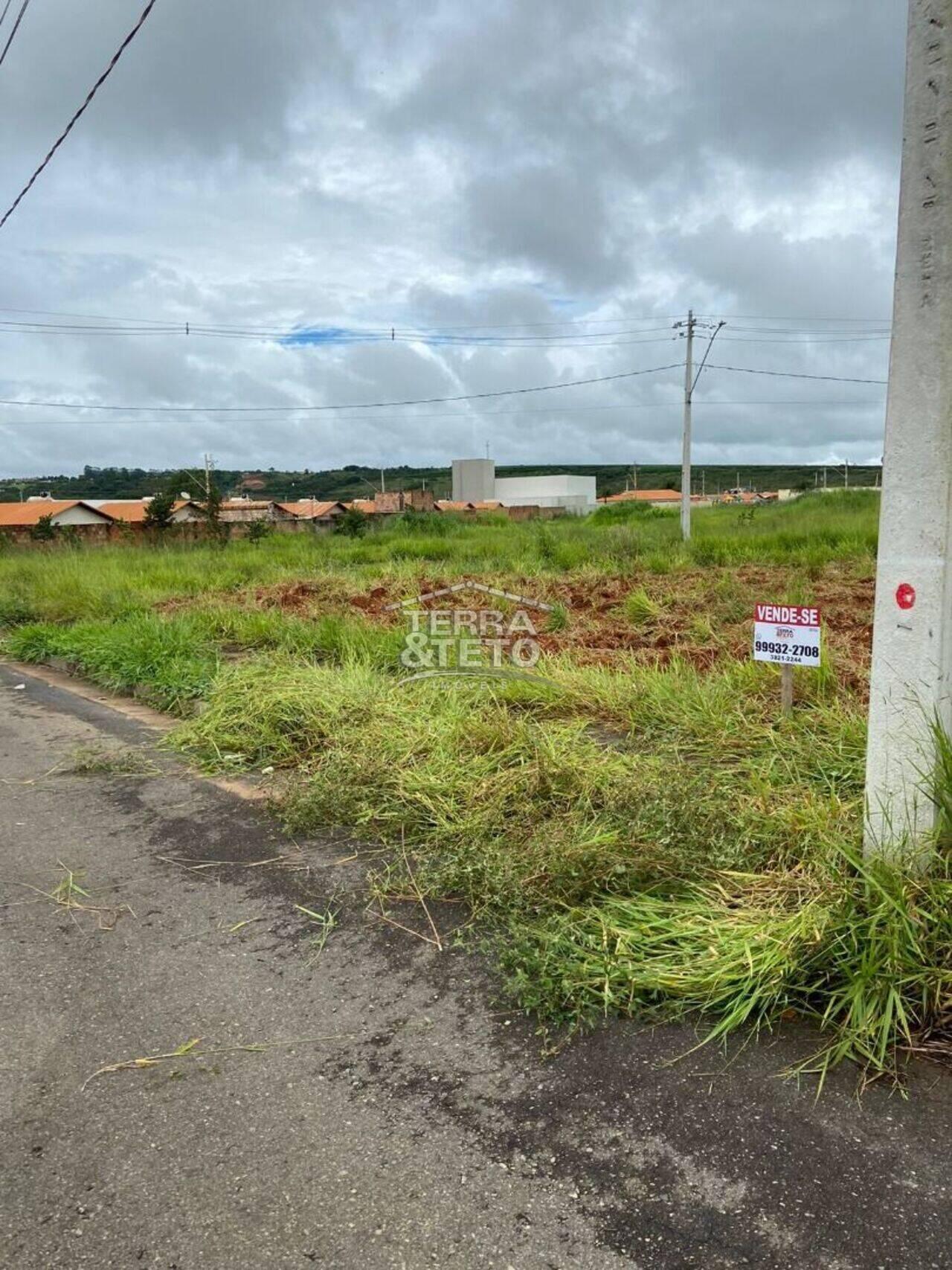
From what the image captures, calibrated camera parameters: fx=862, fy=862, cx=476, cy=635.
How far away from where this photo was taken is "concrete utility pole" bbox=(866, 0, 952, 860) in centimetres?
244

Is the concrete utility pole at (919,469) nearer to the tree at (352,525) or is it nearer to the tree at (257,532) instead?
the tree at (257,532)

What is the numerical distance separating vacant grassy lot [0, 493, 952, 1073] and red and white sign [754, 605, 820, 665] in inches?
14.5

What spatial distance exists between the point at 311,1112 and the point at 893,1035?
1.48m

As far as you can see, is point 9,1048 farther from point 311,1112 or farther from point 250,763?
point 250,763

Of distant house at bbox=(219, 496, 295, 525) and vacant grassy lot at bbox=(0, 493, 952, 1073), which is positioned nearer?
vacant grassy lot at bbox=(0, 493, 952, 1073)

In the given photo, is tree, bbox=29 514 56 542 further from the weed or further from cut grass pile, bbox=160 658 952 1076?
cut grass pile, bbox=160 658 952 1076

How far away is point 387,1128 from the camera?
203cm

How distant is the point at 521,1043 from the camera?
2.32 m

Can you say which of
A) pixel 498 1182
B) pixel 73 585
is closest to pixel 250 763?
pixel 498 1182

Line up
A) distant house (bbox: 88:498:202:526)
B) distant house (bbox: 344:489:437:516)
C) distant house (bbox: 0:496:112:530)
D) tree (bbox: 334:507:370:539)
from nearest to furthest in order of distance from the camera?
tree (bbox: 334:507:370:539), distant house (bbox: 88:498:202:526), distant house (bbox: 0:496:112:530), distant house (bbox: 344:489:437:516)

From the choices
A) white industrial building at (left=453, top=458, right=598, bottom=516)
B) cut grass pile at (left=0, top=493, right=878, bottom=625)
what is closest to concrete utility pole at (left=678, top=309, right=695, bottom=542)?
cut grass pile at (left=0, top=493, right=878, bottom=625)

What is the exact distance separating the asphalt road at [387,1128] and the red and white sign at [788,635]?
202 cm

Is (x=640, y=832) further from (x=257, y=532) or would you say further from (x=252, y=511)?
(x=252, y=511)

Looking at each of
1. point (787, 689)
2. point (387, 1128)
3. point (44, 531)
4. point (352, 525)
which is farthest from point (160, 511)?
point (387, 1128)
